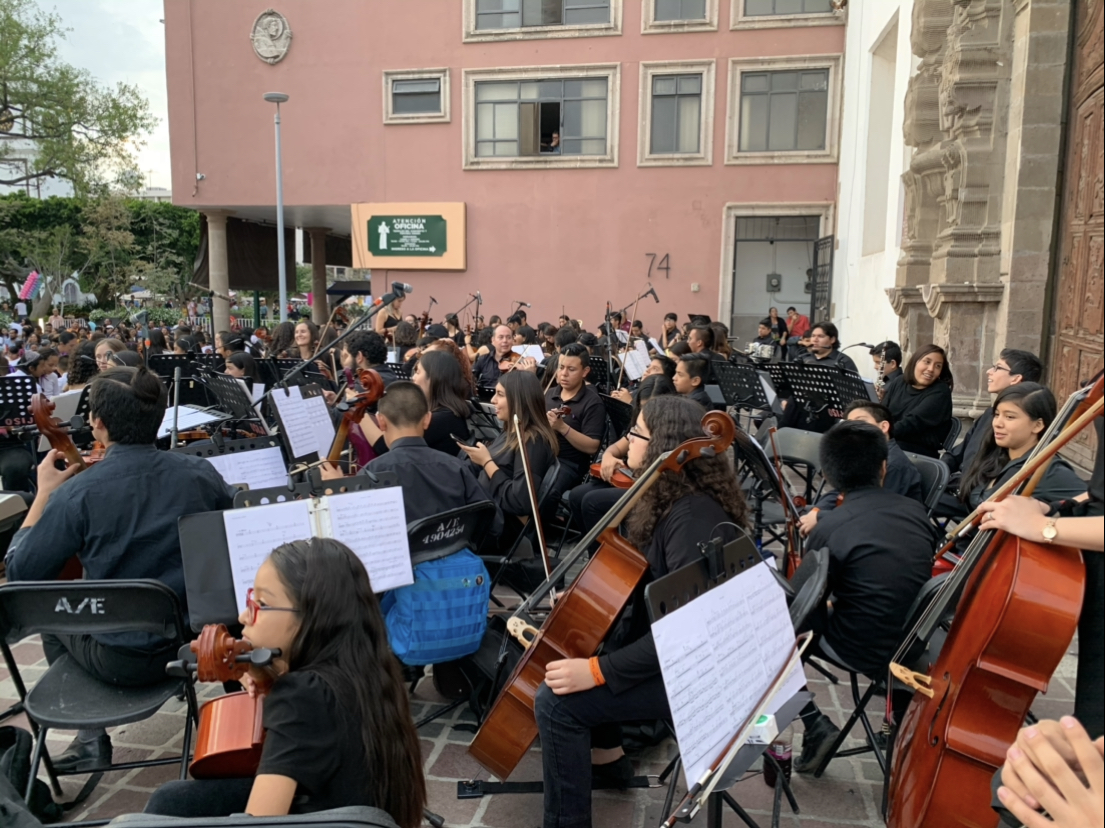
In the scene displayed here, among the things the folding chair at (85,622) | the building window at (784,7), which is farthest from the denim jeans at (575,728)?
the building window at (784,7)

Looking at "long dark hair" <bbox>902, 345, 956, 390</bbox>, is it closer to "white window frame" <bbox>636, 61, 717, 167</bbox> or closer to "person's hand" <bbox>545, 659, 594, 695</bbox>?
"person's hand" <bbox>545, 659, 594, 695</bbox>

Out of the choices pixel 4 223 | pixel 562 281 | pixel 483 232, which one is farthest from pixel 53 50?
pixel 562 281

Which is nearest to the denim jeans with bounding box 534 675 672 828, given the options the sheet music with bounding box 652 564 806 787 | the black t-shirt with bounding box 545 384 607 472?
the sheet music with bounding box 652 564 806 787

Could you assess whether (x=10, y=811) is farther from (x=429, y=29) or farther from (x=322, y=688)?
(x=429, y=29)

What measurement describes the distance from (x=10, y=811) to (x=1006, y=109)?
7836 mm

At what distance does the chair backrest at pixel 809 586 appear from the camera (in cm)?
251

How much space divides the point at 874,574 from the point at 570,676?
128 cm

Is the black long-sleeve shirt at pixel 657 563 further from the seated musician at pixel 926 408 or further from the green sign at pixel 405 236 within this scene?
the green sign at pixel 405 236

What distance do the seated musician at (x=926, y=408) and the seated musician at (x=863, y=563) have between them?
2.75 m

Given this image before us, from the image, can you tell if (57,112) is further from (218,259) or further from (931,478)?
(931,478)

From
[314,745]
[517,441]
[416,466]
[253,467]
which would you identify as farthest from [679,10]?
[314,745]

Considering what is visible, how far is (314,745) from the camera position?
1793 millimetres

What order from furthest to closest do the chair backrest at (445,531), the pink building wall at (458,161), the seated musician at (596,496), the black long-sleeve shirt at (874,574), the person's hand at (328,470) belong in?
the pink building wall at (458,161)
the seated musician at (596,496)
the person's hand at (328,470)
the chair backrest at (445,531)
the black long-sleeve shirt at (874,574)

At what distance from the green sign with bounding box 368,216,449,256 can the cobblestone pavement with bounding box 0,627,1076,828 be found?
55.5 ft
